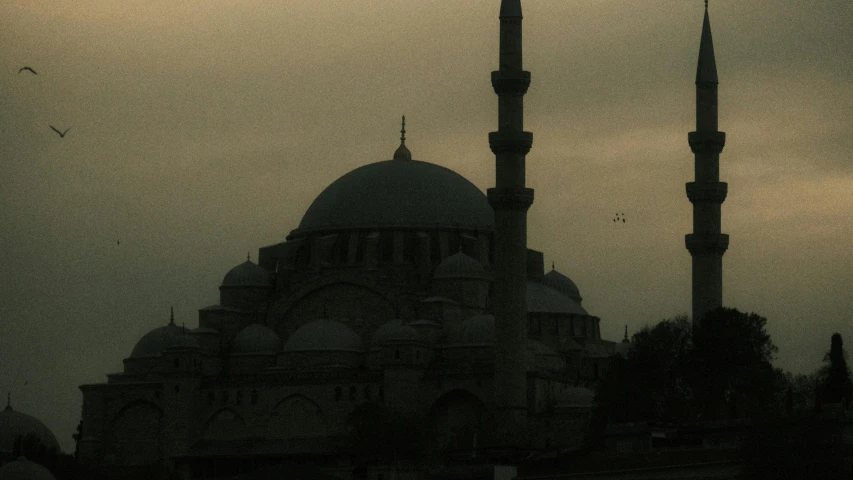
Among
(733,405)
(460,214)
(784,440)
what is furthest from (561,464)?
(460,214)

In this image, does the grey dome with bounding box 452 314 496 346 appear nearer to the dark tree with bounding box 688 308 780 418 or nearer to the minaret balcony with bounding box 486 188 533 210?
the minaret balcony with bounding box 486 188 533 210

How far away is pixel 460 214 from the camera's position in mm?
63812

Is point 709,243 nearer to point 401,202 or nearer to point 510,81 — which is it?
point 510,81

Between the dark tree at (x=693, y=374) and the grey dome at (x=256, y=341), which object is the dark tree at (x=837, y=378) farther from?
the grey dome at (x=256, y=341)

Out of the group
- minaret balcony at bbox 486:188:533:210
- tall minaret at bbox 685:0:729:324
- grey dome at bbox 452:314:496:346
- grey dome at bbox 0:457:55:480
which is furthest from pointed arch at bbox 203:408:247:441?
tall minaret at bbox 685:0:729:324

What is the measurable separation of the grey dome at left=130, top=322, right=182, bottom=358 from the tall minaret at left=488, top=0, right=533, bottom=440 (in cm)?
1163

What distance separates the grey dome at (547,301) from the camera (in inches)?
2467

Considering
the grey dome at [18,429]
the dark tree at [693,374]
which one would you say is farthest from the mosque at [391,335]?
the grey dome at [18,429]

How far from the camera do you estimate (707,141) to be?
→ 56906mm

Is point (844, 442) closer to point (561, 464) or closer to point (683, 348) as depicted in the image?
point (561, 464)

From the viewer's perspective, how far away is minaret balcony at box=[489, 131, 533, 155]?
180 ft

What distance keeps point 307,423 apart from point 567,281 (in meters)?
10.9

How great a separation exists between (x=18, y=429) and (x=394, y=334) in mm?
12746

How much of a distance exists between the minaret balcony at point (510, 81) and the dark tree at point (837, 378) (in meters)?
8.74
